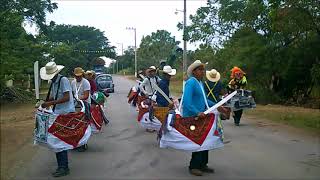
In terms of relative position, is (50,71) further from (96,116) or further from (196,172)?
(96,116)

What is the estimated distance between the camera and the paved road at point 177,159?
25.4 feet

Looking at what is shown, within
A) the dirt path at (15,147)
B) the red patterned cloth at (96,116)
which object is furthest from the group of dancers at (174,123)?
the red patterned cloth at (96,116)

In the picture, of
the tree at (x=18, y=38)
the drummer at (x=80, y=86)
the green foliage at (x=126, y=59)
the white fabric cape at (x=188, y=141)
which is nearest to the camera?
the white fabric cape at (x=188, y=141)

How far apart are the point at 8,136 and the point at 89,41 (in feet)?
275

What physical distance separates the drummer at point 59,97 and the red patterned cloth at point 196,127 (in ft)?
5.95

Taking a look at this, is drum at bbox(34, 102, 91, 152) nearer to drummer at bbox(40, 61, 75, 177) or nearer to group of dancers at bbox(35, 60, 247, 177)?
group of dancers at bbox(35, 60, 247, 177)

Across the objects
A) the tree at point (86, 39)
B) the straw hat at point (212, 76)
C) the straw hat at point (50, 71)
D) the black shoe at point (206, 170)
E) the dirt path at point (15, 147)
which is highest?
the tree at point (86, 39)

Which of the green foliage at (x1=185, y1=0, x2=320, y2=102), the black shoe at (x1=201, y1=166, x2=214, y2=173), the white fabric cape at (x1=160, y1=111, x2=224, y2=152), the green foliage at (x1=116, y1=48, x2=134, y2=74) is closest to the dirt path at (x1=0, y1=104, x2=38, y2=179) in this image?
the white fabric cape at (x1=160, y1=111, x2=224, y2=152)

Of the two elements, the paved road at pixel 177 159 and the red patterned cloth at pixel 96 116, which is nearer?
the paved road at pixel 177 159

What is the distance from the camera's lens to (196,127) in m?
7.48

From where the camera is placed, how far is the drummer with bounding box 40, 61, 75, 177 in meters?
7.72

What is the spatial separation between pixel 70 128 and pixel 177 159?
7.10ft

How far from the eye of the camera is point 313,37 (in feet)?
75.9

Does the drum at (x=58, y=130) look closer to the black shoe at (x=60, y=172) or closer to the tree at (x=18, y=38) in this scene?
the black shoe at (x=60, y=172)
